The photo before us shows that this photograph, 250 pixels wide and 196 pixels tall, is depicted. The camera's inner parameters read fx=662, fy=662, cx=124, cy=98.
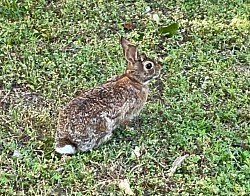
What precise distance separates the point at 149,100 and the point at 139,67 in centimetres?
52

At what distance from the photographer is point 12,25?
283 inches

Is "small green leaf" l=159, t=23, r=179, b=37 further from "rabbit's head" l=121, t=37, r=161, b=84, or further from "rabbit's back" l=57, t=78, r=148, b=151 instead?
"rabbit's back" l=57, t=78, r=148, b=151

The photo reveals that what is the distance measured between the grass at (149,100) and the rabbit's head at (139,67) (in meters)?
0.38

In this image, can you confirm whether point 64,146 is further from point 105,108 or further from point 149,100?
point 149,100

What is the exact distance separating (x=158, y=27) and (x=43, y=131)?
7.39 ft

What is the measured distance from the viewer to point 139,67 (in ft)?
19.1

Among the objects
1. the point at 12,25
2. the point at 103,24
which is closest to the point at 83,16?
the point at 103,24

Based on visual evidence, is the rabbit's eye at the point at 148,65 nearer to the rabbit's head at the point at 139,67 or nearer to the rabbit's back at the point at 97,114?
the rabbit's head at the point at 139,67

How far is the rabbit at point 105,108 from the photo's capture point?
5.34 metres

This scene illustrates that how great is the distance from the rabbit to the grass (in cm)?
11

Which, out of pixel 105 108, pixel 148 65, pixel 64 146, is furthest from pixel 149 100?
pixel 64 146

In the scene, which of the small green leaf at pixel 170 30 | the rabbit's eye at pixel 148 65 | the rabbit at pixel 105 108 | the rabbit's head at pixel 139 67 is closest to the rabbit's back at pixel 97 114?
the rabbit at pixel 105 108

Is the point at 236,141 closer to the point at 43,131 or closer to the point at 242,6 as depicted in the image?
the point at 43,131

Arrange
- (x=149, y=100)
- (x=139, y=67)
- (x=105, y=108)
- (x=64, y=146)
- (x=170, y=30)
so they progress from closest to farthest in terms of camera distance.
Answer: (x=64, y=146)
(x=105, y=108)
(x=139, y=67)
(x=149, y=100)
(x=170, y=30)
